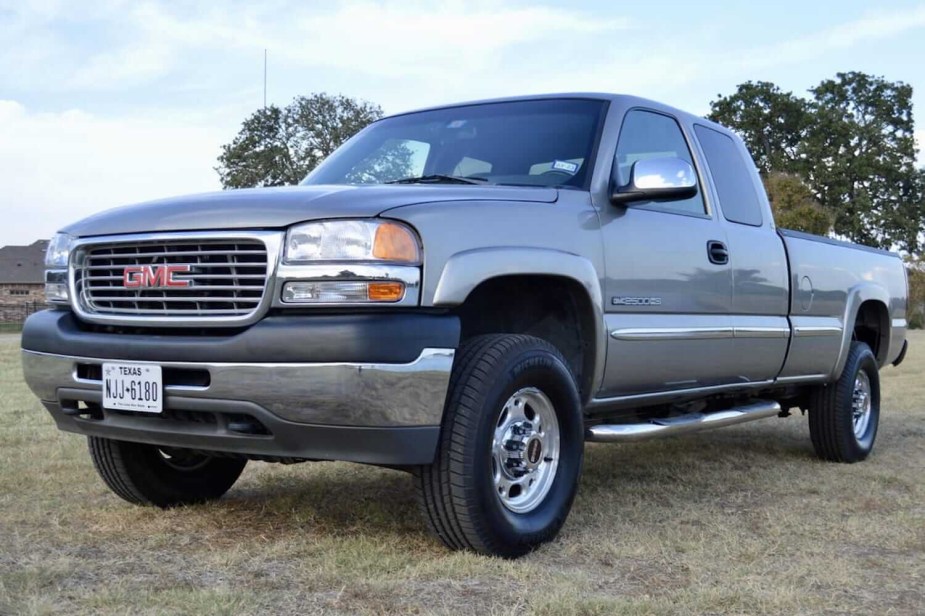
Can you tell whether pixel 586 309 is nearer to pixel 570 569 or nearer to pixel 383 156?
pixel 570 569

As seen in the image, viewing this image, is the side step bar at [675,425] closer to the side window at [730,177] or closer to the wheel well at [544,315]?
the wheel well at [544,315]

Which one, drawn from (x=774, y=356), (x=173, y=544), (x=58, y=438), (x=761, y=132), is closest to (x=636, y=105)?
(x=774, y=356)

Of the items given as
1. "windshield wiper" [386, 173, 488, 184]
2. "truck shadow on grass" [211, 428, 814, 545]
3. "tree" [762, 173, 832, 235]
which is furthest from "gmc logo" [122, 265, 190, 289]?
"tree" [762, 173, 832, 235]

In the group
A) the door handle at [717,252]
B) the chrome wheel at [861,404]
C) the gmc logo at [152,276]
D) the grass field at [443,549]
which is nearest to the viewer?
the grass field at [443,549]

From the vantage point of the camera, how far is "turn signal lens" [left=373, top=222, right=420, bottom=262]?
11.2 feet

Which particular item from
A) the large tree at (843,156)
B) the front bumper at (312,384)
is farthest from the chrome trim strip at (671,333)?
the large tree at (843,156)

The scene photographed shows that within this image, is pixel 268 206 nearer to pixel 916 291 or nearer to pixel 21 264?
pixel 916 291

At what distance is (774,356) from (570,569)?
246cm

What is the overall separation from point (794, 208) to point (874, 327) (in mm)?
28974

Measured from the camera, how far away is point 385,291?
3.40 meters

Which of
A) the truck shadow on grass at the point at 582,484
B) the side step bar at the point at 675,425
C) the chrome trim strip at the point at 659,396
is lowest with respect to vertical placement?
the truck shadow on grass at the point at 582,484

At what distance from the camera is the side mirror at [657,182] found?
4379mm

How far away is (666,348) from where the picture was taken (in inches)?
185

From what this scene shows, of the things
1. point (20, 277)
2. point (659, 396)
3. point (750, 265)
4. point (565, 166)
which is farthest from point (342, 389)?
point (20, 277)
